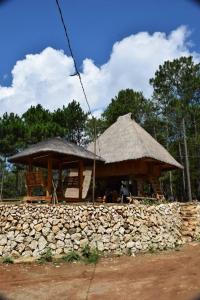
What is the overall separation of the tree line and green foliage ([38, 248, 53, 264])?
1693 cm

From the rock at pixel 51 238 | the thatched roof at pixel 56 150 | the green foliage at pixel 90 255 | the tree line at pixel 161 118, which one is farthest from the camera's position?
the tree line at pixel 161 118

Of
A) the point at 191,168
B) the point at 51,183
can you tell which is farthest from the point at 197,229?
the point at 191,168

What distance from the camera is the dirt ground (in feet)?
24.5

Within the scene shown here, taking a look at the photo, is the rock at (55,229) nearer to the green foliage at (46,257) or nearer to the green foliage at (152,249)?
the green foliage at (46,257)

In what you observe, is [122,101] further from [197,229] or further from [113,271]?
[113,271]

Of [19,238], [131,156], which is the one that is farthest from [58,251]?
[131,156]

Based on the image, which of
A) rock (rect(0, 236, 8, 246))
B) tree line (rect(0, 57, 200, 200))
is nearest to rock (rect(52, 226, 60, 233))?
rock (rect(0, 236, 8, 246))

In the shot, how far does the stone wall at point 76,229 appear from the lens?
11109 mm

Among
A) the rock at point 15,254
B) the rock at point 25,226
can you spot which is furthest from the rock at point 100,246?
the rock at point 15,254

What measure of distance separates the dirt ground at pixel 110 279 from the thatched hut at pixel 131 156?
17.6 feet

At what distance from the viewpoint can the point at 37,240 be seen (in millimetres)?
11141

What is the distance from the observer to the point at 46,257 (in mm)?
10641

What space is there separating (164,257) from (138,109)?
20190 millimetres

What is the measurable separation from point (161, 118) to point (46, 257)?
2166 cm
